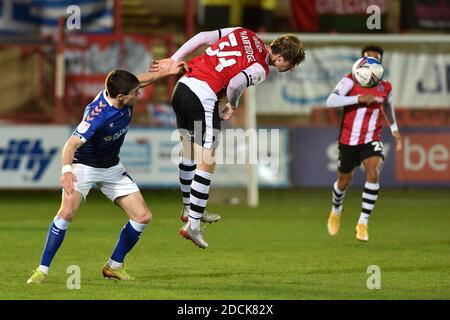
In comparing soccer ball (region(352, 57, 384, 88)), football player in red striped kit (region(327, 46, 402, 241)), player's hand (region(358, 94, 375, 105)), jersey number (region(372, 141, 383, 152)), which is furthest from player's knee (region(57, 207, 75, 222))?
jersey number (region(372, 141, 383, 152))

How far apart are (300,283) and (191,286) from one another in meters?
0.94

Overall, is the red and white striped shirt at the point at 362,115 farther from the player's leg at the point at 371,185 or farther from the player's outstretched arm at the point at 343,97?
the player's leg at the point at 371,185

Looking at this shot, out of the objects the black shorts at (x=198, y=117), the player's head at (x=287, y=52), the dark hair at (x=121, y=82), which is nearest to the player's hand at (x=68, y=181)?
the dark hair at (x=121, y=82)

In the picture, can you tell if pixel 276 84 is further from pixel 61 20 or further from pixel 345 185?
pixel 345 185

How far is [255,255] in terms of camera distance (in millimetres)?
11727

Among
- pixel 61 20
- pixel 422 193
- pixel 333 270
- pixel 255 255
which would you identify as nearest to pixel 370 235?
pixel 255 255

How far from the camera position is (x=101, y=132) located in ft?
30.1

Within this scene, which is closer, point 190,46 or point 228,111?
point 228,111

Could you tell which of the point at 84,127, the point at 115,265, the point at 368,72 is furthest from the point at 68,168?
the point at 368,72

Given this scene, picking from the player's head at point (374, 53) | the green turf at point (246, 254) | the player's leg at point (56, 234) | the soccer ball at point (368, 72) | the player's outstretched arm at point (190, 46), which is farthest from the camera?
the player's head at point (374, 53)

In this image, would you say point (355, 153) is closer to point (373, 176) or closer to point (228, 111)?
point (373, 176)

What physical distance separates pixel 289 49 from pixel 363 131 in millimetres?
3878

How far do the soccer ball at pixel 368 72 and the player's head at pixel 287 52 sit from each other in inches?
97.1

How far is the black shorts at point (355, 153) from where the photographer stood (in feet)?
44.2
